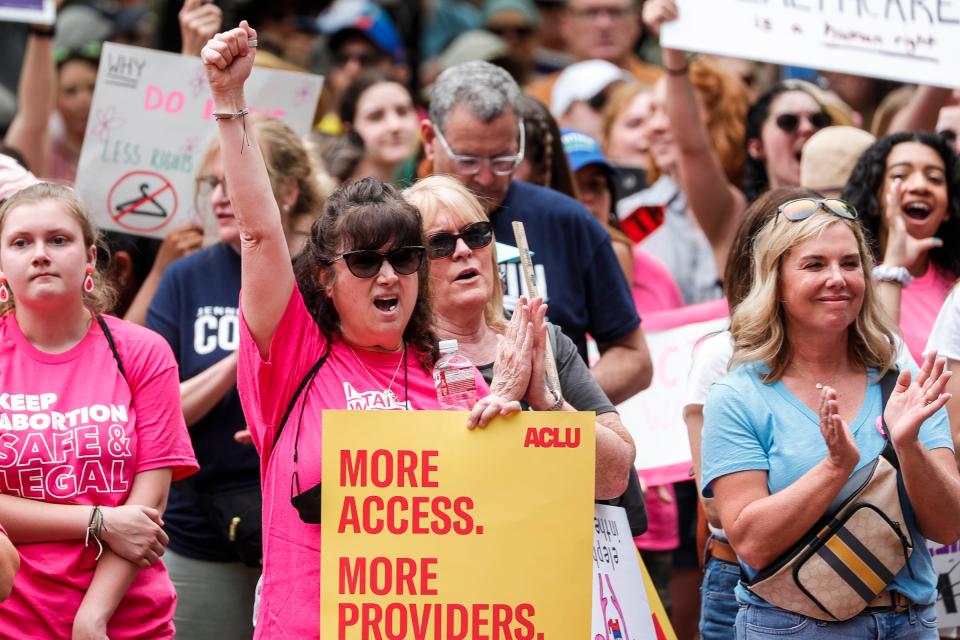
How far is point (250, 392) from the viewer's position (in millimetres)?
3641

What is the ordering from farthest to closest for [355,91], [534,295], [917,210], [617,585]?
[355,91], [917,210], [617,585], [534,295]

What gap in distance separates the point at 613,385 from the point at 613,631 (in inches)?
46.9

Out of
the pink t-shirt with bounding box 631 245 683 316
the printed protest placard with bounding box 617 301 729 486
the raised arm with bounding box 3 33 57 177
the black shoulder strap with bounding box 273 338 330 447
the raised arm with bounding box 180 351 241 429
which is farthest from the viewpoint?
the raised arm with bounding box 3 33 57 177

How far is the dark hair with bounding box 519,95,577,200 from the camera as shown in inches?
228

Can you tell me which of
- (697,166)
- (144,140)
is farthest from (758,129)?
(144,140)

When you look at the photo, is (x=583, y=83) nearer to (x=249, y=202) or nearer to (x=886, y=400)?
(x=886, y=400)

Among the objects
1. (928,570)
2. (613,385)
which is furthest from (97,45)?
(928,570)

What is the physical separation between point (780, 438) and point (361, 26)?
6247mm

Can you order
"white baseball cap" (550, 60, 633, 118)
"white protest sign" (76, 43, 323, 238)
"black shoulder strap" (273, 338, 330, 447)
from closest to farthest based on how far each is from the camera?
"black shoulder strap" (273, 338, 330, 447), "white protest sign" (76, 43, 323, 238), "white baseball cap" (550, 60, 633, 118)

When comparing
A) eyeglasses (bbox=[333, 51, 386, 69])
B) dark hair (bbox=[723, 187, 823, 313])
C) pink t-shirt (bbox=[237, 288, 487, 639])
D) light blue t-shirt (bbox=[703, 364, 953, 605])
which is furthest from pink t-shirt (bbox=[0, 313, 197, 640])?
eyeglasses (bbox=[333, 51, 386, 69])

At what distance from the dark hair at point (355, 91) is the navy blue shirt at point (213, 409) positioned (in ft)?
9.20

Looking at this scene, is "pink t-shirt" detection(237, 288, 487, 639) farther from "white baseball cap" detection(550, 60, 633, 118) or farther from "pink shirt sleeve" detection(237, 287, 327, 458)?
"white baseball cap" detection(550, 60, 633, 118)

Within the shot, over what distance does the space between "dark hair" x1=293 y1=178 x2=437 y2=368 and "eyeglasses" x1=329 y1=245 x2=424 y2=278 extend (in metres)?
0.02

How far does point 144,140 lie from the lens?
6.02 meters
